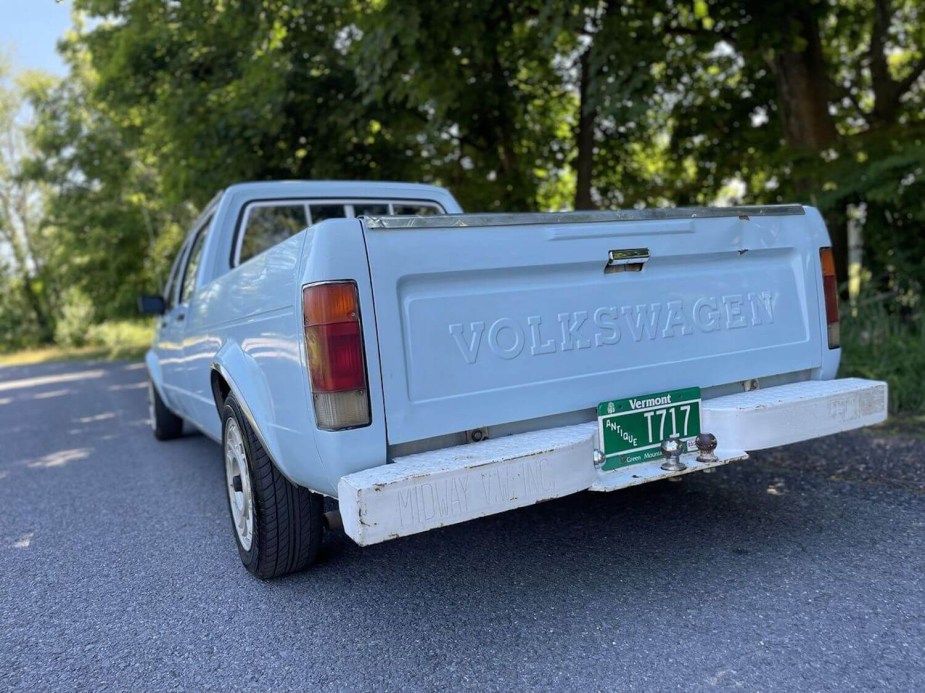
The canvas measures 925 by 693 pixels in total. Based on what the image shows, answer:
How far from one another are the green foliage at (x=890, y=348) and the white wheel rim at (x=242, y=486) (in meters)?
4.97

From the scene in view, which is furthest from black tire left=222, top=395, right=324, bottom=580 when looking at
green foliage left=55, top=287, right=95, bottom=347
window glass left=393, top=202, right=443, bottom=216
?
green foliage left=55, top=287, right=95, bottom=347

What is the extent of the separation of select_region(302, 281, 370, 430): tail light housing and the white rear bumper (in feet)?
0.74

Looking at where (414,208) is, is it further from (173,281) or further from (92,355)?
(92,355)

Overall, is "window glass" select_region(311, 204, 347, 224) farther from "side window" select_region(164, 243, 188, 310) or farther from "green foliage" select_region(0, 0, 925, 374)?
"green foliage" select_region(0, 0, 925, 374)

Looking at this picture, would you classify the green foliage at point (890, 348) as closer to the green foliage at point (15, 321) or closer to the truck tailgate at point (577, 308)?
the truck tailgate at point (577, 308)

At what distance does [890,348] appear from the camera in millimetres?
6469

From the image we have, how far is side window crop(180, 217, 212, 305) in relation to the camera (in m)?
5.05

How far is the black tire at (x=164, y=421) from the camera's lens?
Answer: 285 inches

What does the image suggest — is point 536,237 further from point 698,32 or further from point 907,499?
point 698,32

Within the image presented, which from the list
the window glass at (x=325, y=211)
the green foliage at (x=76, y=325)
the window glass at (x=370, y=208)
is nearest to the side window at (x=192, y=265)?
the window glass at (x=325, y=211)

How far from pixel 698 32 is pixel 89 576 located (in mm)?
8237

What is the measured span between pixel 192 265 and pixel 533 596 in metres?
3.56

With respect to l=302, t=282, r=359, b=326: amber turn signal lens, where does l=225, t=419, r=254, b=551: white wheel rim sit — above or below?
below

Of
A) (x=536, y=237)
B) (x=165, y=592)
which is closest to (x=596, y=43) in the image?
(x=536, y=237)
